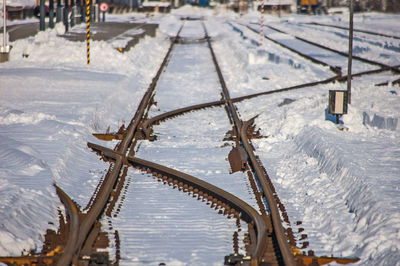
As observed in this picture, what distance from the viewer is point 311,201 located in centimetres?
784

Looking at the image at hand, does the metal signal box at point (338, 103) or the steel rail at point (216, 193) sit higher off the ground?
the metal signal box at point (338, 103)

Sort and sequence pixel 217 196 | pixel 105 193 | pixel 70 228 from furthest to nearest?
1. pixel 217 196
2. pixel 105 193
3. pixel 70 228

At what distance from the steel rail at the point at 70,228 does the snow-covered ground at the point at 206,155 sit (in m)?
0.15

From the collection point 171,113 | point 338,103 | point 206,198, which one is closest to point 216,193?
point 206,198

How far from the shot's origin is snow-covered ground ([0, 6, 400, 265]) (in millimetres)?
6464

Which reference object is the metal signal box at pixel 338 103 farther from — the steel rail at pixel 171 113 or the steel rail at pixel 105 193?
the steel rail at pixel 105 193

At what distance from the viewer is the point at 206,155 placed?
1030cm

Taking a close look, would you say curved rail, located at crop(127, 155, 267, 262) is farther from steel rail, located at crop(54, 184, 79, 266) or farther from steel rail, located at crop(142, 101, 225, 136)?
steel rail, located at crop(142, 101, 225, 136)

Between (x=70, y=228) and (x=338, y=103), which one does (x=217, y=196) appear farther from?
(x=338, y=103)

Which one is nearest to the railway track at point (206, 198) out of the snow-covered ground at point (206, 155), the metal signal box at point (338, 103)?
the snow-covered ground at point (206, 155)

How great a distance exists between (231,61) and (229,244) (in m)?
22.3

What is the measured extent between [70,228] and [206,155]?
4173mm

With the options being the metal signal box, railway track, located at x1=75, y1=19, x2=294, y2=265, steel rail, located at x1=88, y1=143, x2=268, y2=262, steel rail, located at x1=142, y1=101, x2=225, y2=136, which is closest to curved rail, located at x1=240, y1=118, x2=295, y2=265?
railway track, located at x1=75, y1=19, x2=294, y2=265

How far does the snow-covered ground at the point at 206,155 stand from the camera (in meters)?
6.46
